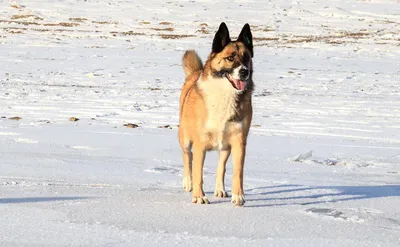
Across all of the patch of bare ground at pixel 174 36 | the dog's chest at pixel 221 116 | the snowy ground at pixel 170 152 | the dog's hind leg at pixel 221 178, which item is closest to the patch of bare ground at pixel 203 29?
the patch of bare ground at pixel 174 36

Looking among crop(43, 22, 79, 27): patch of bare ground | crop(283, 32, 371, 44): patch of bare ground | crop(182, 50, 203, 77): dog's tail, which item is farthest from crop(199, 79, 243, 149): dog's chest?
crop(43, 22, 79, 27): patch of bare ground

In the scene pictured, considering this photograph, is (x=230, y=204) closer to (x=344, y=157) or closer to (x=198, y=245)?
(x=198, y=245)

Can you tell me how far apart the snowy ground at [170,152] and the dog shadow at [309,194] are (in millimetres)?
15

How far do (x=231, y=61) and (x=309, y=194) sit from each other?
1226 millimetres

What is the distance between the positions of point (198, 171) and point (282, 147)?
11.9 feet

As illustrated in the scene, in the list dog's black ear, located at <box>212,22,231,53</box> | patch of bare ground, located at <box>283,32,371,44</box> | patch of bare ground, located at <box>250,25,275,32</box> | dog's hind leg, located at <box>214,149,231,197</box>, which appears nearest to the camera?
dog's black ear, located at <box>212,22,231,53</box>

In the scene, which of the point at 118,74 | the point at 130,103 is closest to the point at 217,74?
the point at 130,103

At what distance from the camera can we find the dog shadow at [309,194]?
561 cm

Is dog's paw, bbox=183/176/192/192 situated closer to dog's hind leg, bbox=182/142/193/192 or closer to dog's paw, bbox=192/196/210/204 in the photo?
dog's hind leg, bbox=182/142/193/192

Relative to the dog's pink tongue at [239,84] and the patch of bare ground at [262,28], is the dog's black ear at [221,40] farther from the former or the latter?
the patch of bare ground at [262,28]

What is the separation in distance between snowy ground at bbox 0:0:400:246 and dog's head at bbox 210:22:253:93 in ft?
2.88

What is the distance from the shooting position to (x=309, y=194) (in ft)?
19.5

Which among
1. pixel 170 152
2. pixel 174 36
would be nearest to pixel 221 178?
pixel 170 152

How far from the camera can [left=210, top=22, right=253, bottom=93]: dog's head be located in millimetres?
5516
